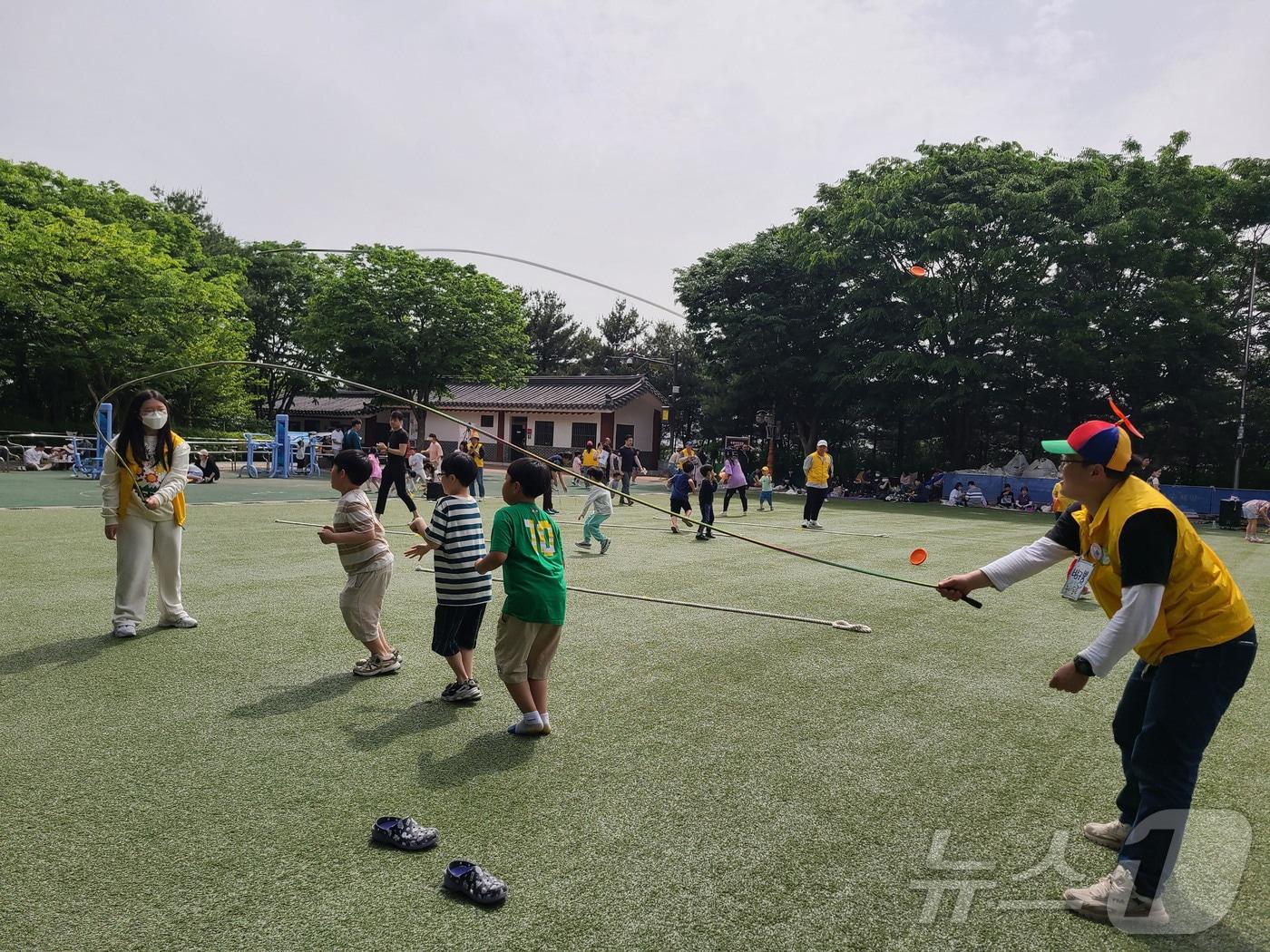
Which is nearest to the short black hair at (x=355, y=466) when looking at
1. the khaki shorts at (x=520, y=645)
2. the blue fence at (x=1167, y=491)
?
the khaki shorts at (x=520, y=645)

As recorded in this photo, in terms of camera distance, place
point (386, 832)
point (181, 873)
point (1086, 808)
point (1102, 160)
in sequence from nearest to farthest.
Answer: point (181, 873) → point (386, 832) → point (1086, 808) → point (1102, 160)

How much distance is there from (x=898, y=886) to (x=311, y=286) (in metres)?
42.2

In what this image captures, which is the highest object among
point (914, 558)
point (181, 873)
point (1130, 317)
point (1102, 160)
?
point (1102, 160)

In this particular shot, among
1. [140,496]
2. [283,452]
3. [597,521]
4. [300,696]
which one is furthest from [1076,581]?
[283,452]

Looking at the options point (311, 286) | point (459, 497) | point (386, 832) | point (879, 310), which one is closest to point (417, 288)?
point (311, 286)

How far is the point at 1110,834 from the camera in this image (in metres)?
3.42

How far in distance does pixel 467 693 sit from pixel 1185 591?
12.0ft

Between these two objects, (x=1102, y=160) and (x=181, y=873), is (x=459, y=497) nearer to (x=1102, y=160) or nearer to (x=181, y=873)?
(x=181, y=873)

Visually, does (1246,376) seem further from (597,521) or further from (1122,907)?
(1122,907)

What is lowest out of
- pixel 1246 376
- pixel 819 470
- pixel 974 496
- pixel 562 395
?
pixel 974 496

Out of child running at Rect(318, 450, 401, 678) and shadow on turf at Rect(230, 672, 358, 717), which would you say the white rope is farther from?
shadow on turf at Rect(230, 672, 358, 717)

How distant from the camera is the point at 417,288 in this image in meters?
31.6

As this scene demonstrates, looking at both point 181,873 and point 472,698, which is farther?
point 472,698

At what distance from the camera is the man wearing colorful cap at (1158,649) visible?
2.75m
